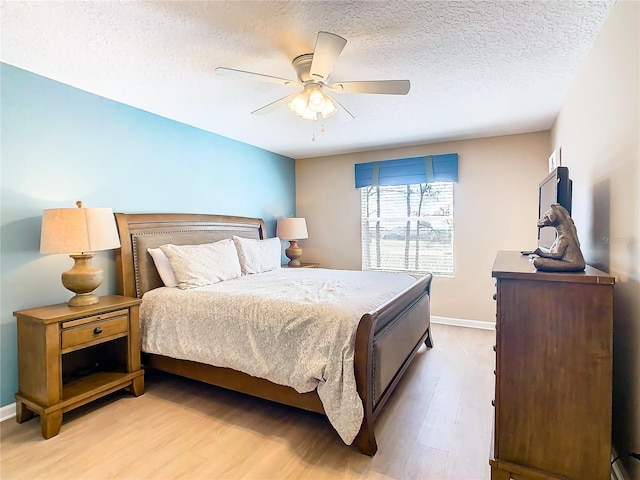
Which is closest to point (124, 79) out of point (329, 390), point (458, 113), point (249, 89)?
point (249, 89)

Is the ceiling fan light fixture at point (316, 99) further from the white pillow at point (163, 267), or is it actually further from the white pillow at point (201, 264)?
the white pillow at point (163, 267)

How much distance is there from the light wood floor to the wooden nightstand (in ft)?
0.50

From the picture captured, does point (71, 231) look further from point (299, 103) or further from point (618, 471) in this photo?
point (618, 471)

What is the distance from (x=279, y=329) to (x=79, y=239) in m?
1.46

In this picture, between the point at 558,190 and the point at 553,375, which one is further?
the point at 558,190

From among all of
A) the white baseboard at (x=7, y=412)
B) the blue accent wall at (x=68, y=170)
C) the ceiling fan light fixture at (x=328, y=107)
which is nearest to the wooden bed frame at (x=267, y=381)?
the blue accent wall at (x=68, y=170)

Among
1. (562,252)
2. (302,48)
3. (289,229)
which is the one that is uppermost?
(302,48)

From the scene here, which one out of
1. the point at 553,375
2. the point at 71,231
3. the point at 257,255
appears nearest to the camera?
the point at 553,375

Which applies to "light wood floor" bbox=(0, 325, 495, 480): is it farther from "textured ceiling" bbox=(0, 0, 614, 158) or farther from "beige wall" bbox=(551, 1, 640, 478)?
"textured ceiling" bbox=(0, 0, 614, 158)

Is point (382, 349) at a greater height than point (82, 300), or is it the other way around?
point (82, 300)

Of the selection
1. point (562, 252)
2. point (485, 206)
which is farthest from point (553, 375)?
point (485, 206)

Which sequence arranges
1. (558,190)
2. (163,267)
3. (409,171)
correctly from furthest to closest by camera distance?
(409,171), (163,267), (558,190)

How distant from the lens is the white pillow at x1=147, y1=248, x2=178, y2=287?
288 centimetres

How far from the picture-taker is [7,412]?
2.21 metres
